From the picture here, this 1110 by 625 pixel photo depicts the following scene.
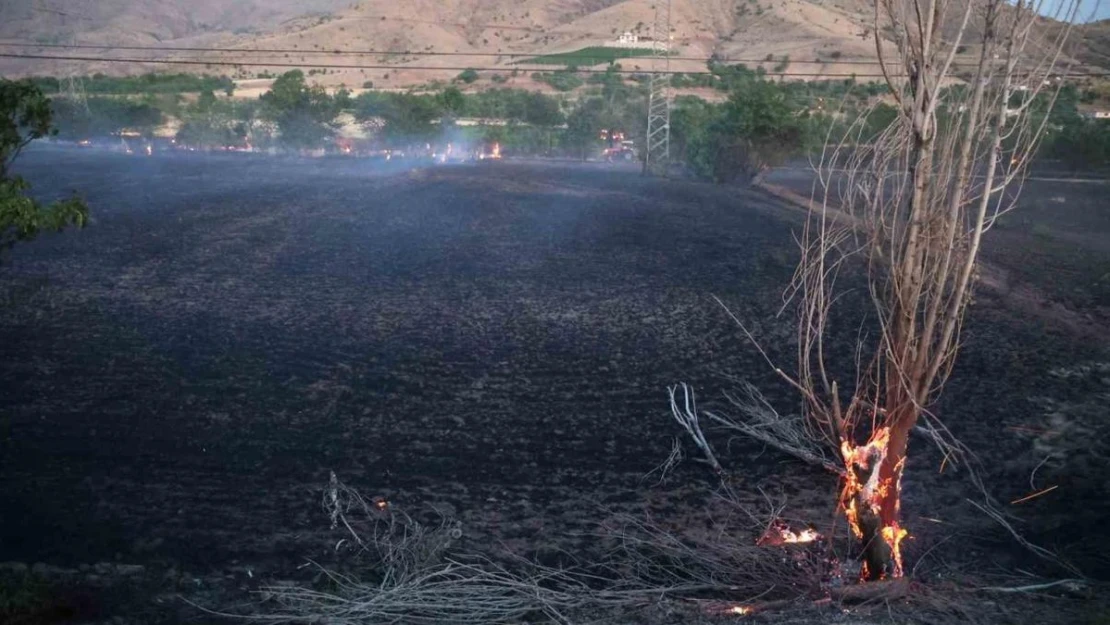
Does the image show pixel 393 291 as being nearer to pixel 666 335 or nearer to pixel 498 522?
pixel 666 335

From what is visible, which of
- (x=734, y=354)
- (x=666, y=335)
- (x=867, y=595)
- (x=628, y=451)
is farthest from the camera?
(x=666, y=335)

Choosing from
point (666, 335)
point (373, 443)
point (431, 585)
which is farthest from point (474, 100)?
point (431, 585)

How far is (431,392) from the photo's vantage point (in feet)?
34.8

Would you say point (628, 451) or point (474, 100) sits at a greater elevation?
point (474, 100)

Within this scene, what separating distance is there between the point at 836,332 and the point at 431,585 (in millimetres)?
8989

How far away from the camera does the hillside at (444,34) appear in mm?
67438

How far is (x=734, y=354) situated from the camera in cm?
1211

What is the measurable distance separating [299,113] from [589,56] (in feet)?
104

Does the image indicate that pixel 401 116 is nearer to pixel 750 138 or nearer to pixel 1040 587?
pixel 750 138

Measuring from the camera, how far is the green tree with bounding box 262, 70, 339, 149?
46438mm

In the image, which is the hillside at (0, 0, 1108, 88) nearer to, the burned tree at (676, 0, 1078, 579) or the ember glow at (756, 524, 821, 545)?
the ember glow at (756, 524, 821, 545)

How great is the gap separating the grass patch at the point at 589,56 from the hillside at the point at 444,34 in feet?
3.39

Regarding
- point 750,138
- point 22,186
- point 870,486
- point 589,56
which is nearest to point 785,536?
point 870,486

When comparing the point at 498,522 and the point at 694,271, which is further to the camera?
the point at 694,271
